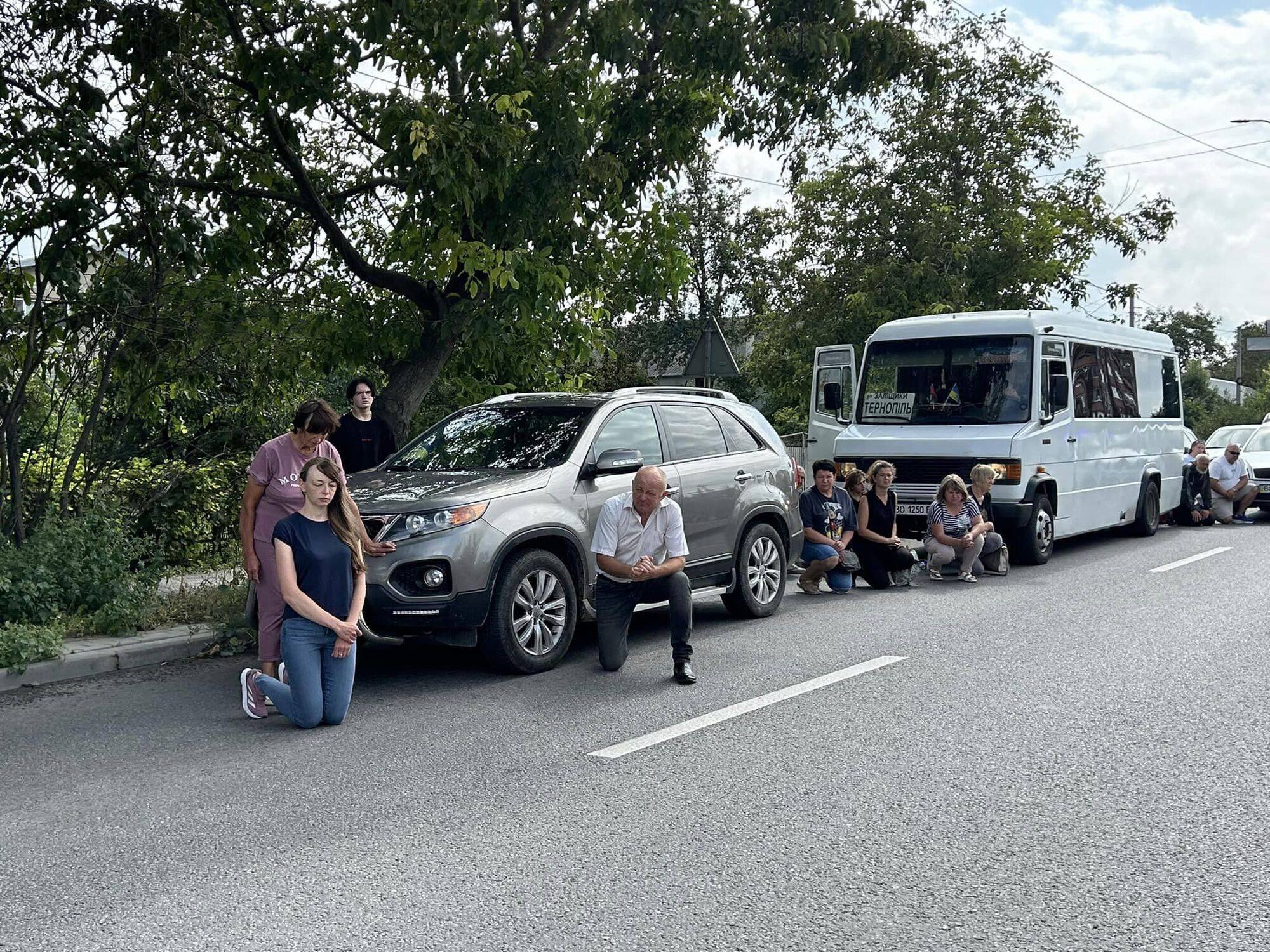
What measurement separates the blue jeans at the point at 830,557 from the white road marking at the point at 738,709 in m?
3.27

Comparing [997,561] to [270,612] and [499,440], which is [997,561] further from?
[270,612]

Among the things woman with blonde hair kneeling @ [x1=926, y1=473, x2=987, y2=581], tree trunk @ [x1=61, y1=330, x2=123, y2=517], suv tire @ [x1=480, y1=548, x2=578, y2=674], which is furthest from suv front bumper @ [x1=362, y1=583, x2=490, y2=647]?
woman with blonde hair kneeling @ [x1=926, y1=473, x2=987, y2=581]

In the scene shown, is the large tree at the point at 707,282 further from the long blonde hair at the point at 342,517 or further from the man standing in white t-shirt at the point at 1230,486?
the long blonde hair at the point at 342,517

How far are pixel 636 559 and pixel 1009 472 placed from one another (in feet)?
22.1

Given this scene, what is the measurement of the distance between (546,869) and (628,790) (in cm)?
99

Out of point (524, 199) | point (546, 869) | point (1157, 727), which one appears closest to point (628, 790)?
point (546, 869)

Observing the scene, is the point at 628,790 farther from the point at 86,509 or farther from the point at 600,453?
the point at 86,509

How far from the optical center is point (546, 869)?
4.38 m

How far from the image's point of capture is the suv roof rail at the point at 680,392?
9336 mm

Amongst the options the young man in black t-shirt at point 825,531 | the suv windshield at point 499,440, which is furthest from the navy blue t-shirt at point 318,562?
the young man in black t-shirt at point 825,531

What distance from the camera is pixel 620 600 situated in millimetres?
8016

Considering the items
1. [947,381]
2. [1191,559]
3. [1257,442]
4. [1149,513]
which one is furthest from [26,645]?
[1257,442]

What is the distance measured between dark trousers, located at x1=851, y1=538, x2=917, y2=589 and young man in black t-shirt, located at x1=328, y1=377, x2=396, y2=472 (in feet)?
15.5

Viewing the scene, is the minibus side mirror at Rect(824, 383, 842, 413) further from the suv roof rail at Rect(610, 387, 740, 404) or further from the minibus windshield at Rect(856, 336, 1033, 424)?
the suv roof rail at Rect(610, 387, 740, 404)
